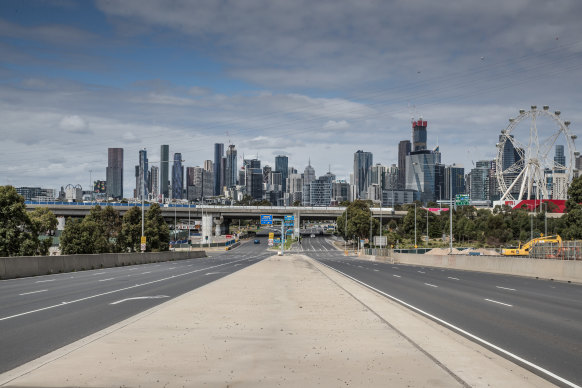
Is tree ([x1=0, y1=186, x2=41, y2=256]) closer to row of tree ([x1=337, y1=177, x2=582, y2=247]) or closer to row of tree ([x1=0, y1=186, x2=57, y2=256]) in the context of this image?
row of tree ([x1=0, y1=186, x2=57, y2=256])

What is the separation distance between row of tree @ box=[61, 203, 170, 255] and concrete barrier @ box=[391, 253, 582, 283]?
1480 inches

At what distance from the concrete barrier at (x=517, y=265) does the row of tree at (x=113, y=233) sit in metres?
37.6

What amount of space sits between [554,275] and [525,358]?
28.5 metres

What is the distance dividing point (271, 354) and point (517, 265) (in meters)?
35.8

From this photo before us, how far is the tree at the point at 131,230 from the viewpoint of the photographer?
83438mm

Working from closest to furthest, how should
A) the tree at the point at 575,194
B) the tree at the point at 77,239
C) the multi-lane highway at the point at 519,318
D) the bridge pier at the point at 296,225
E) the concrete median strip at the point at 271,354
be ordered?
the concrete median strip at the point at 271,354, the multi-lane highway at the point at 519,318, the tree at the point at 77,239, the tree at the point at 575,194, the bridge pier at the point at 296,225

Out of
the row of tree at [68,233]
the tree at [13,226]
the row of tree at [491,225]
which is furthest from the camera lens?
the row of tree at [491,225]

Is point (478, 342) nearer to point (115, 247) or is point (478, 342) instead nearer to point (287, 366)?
point (287, 366)

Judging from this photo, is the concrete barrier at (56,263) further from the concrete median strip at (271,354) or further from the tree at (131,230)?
the tree at (131,230)

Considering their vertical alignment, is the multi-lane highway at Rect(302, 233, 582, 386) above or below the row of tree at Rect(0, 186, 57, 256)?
below

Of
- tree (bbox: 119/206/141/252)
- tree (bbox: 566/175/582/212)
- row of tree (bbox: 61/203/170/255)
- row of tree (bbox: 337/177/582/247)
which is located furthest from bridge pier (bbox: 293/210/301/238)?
tree (bbox: 566/175/582/212)

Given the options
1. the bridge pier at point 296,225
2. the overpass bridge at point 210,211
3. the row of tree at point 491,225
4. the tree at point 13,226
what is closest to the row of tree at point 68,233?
the tree at point 13,226

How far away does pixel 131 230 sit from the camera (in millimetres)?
83375

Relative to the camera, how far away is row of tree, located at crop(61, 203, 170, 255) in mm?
64688
